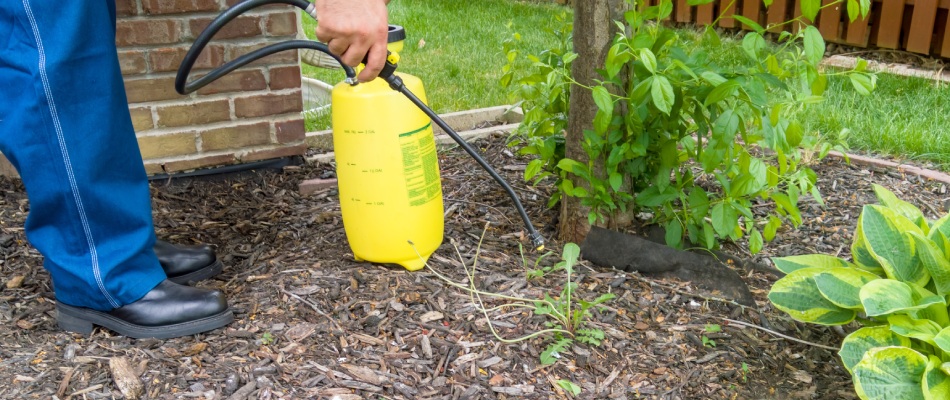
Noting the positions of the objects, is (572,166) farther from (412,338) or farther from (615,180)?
(412,338)

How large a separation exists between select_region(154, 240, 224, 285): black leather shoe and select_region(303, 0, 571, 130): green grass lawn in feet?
4.14

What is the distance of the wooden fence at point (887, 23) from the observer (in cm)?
434

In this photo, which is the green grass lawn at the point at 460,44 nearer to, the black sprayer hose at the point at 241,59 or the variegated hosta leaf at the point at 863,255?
the black sprayer hose at the point at 241,59

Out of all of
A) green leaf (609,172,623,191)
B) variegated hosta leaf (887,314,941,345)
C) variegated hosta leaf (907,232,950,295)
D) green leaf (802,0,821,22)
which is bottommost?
variegated hosta leaf (887,314,941,345)

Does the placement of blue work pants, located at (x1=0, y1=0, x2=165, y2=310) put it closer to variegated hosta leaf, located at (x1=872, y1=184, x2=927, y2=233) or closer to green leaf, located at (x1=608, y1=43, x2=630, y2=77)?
green leaf, located at (x1=608, y1=43, x2=630, y2=77)

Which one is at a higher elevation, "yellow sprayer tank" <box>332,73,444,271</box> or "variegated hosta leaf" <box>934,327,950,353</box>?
"yellow sprayer tank" <box>332,73,444,271</box>

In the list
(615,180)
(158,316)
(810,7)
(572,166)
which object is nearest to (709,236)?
(615,180)

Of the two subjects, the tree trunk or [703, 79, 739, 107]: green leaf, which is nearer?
[703, 79, 739, 107]: green leaf

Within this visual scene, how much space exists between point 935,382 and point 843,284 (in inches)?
10.1

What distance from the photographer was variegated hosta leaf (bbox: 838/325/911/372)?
1537 mm

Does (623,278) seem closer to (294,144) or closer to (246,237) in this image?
(246,237)

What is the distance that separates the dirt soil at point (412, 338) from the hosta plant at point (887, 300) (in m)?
0.19

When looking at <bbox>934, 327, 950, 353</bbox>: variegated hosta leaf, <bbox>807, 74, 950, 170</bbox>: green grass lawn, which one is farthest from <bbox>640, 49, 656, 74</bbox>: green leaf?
<bbox>807, 74, 950, 170</bbox>: green grass lawn

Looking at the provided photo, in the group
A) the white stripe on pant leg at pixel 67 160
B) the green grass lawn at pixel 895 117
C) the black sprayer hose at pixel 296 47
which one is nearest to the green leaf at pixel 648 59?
the black sprayer hose at pixel 296 47
